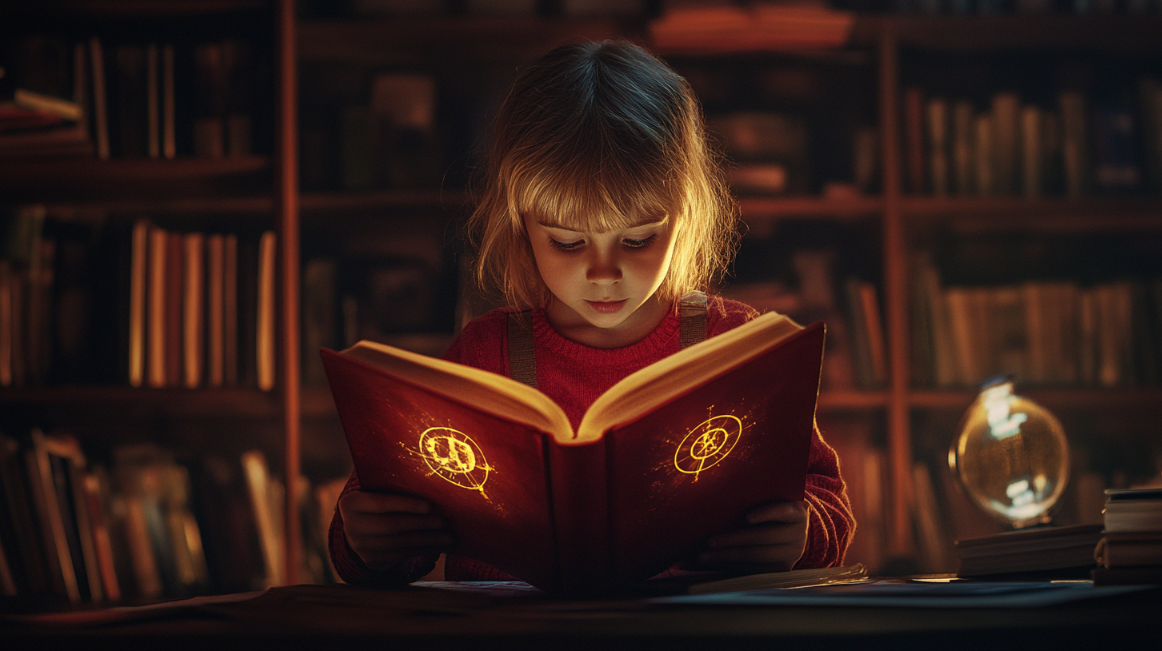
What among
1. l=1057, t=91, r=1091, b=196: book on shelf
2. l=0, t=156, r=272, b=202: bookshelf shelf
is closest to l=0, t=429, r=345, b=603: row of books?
l=0, t=156, r=272, b=202: bookshelf shelf

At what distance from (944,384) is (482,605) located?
5.17 feet

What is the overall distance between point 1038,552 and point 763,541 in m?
0.25

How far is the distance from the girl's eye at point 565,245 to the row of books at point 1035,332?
125 centimetres

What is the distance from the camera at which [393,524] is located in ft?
2.04

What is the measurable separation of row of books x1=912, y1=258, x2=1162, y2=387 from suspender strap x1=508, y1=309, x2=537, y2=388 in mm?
1118

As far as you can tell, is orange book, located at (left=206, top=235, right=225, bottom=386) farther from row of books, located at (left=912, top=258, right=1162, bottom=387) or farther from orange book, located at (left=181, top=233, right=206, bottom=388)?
row of books, located at (left=912, top=258, right=1162, bottom=387)

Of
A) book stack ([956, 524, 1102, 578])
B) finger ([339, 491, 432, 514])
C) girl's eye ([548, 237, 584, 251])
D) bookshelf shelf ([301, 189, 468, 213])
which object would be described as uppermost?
bookshelf shelf ([301, 189, 468, 213])

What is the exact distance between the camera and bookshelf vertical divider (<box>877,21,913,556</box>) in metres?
1.77

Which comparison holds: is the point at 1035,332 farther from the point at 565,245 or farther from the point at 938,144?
the point at 565,245

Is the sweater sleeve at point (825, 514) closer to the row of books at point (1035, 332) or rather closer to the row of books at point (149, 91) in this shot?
the row of books at point (1035, 332)

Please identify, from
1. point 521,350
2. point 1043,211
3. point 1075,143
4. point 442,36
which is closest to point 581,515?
point 521,350

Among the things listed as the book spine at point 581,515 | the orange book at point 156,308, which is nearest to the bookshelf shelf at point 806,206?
the orange book at point 156,308

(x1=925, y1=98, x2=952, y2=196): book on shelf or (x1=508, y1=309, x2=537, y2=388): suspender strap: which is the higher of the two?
(x1=925, y1=98, x2=952, y2=196): book on shelf

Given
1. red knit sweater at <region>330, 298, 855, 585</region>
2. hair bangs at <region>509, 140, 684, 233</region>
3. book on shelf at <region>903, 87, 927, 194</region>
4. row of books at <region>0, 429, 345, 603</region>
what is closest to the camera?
hair bangs at <region>509, 140, 684, 233</region>
